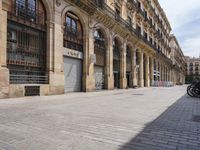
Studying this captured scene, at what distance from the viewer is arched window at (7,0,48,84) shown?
499 inches

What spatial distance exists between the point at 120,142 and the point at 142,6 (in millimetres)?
34909

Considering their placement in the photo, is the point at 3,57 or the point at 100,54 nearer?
the point at 3,57

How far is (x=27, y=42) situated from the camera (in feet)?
44.8

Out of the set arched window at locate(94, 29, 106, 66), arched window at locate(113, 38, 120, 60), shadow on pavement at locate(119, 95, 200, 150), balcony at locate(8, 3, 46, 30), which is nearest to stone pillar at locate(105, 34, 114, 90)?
arched window at locate(94, 29, 106, 66)

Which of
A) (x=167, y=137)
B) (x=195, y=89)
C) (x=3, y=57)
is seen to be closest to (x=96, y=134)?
(x=167, y=137)

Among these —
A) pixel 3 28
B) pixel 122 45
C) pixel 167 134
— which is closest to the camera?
pixel 167 134

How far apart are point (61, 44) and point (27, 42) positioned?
286 centimetres

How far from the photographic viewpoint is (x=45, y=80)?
14727 millimetres

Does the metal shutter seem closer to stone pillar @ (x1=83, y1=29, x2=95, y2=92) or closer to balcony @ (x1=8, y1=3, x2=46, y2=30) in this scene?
stone pillar @ (x1=83, y1=29, x2=95, y2=92)

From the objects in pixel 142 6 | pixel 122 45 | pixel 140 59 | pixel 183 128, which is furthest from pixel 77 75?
pixel 142 6

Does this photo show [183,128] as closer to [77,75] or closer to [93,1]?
[77,75]

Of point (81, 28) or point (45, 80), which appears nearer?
point (45, 80)

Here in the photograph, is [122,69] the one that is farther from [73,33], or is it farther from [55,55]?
[55,55]

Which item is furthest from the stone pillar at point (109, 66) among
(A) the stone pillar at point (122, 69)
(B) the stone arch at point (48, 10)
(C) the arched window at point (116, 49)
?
(B) the stone arch at point (48, 10)
